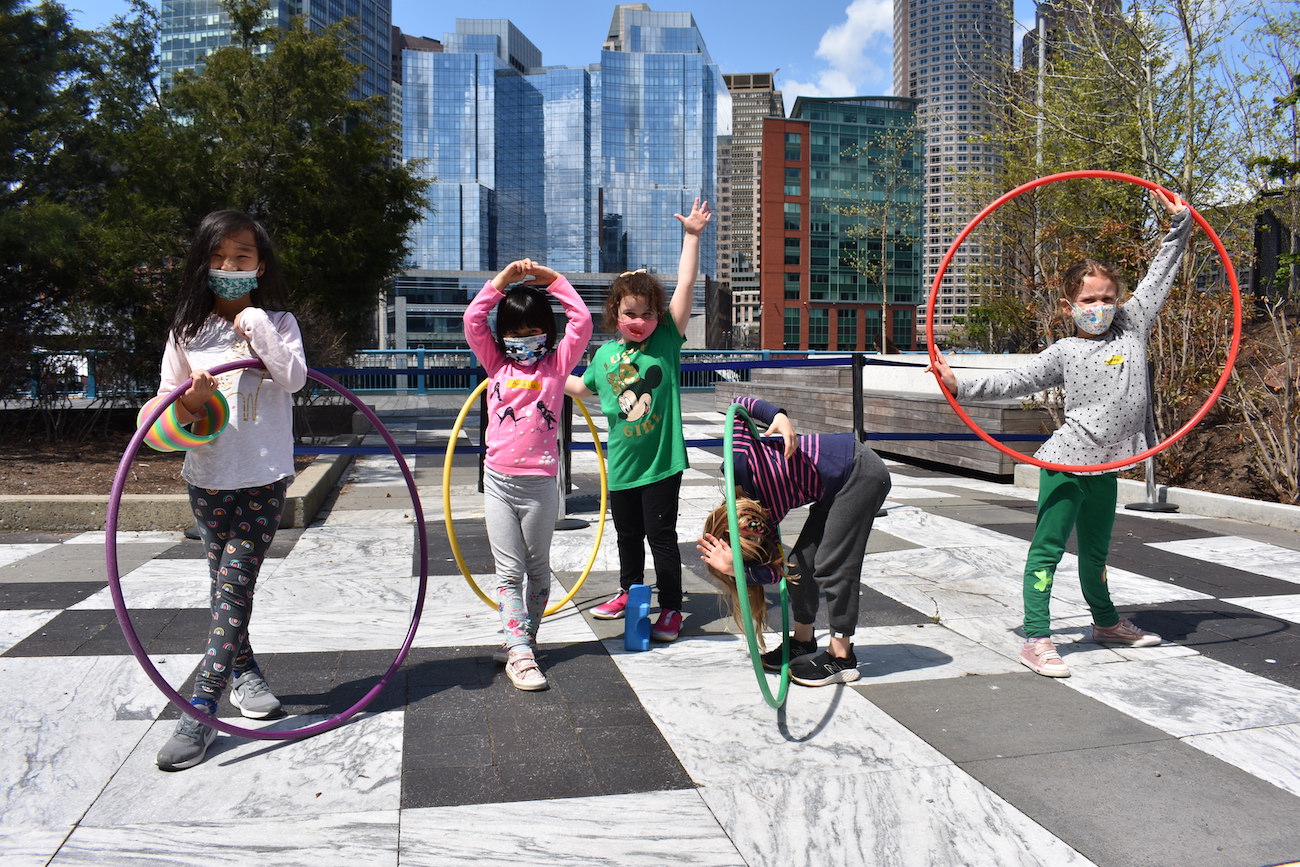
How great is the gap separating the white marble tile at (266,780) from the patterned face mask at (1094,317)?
3.15m

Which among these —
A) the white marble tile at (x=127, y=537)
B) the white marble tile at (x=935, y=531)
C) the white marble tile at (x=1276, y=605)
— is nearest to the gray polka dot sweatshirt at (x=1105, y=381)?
the white marble tile at (x=1276, y=605)

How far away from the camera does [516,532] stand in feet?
12.5

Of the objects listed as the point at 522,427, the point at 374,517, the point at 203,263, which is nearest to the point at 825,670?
the point at 522,427

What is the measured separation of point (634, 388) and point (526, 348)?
1.75 feet

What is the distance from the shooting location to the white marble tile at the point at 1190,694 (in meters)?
3.33

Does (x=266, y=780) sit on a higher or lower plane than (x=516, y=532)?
lower

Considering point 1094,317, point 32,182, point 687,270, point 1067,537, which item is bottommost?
point 1067,537

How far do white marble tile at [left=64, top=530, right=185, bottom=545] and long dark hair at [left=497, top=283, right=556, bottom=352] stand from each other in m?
3.82

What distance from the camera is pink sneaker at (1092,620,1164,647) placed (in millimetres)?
4191

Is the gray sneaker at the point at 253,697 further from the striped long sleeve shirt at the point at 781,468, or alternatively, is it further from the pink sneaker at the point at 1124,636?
the pink sneaker at the point at 1124,636

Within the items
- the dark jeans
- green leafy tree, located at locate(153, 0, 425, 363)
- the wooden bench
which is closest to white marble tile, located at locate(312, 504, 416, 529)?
the dark jeans

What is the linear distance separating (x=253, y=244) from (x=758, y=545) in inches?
79.0

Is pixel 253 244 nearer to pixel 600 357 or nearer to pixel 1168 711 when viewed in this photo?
pixel 600 357

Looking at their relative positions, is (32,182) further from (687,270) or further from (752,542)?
(752,542)
